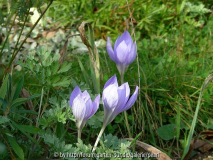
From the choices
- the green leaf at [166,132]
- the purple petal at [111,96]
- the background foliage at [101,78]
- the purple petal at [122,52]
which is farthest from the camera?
the green leaf at [166,132]

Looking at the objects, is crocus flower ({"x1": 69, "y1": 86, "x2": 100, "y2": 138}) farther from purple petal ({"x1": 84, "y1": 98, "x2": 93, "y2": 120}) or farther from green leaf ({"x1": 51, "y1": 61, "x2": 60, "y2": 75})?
green leaf ({"x1": 51, "y1": 61, "x2": 60, "y2": 75})

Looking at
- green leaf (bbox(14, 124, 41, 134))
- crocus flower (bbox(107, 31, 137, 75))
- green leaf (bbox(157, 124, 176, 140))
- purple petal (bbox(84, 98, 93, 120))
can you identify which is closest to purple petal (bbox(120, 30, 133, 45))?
crocus flower (bbox(107, 31, 137, 75))

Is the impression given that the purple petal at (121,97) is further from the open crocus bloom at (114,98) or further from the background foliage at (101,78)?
the background foliage at (101,78)

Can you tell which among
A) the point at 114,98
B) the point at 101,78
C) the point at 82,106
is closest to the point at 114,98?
the point at 114,98

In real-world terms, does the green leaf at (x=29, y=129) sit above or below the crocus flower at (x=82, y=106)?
below

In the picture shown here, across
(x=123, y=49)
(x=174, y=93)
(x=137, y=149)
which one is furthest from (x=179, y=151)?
(x=123, y=49)

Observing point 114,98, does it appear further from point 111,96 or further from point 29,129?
point 29,129

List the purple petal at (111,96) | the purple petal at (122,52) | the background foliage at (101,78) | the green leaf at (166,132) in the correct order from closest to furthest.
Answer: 1. the purple petal at (111,96)
2. the background foliage at (101,78)
3. the purple petal at (122,52)
4. the green leaf at (166,132)

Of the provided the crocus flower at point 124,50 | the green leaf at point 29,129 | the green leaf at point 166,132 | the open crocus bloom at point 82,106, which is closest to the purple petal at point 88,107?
the open crocus bloom at point 82,106
